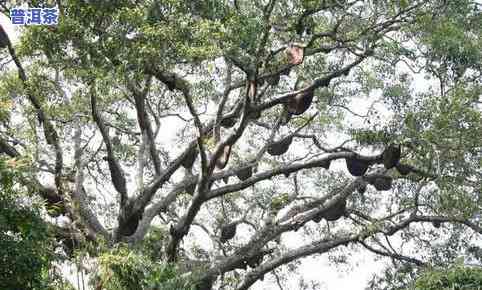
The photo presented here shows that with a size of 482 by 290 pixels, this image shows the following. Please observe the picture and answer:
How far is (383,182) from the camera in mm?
10008

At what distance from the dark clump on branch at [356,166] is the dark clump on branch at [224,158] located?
1572mm

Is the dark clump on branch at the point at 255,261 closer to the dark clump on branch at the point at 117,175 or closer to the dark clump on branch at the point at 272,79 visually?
the dark clump on branch at the point at 117,175

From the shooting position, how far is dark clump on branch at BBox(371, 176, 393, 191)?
994 cm

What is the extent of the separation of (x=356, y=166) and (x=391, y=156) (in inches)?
31.8

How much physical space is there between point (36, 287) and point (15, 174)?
849mm

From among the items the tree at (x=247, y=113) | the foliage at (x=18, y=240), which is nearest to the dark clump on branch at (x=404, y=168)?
the tree at (x=247, y=113)

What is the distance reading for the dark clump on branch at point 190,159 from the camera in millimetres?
10055

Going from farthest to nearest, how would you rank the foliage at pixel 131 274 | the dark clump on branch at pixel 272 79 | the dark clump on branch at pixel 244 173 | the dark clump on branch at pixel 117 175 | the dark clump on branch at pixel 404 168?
the dark clump on branch at pixel 244 173 → the dark clump on branch at pixel 117 175 → the dark clump on branch at pixel 404 168 → the dark clump on branch at pixel 272 79 → the foliage at pixel 131 274

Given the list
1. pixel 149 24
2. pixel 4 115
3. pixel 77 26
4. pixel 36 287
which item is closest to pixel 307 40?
pixel 149 24

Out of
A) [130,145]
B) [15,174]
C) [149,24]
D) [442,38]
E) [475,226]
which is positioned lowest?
[15,174]

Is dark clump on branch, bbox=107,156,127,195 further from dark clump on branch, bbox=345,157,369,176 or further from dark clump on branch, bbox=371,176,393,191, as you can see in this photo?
dark clump on branch, bbox=371,176,393,191

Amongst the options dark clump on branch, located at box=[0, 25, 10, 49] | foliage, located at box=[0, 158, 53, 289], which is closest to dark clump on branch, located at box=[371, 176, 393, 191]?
dark clump on branch, located at box=[0, 25, 10, 49]

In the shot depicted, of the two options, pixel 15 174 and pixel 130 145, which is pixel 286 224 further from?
pixel 15 174

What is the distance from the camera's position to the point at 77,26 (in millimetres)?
7332
